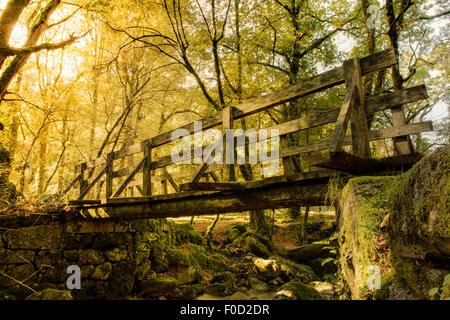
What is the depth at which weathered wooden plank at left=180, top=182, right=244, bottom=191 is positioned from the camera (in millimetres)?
3826

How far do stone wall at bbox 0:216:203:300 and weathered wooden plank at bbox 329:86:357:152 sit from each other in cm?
631

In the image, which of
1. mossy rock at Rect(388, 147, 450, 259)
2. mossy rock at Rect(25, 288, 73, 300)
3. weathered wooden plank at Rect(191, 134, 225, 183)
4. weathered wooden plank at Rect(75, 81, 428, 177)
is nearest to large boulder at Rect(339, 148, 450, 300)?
mossy rock at Rect(388, 147, 450, 259)

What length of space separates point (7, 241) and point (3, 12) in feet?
17.5

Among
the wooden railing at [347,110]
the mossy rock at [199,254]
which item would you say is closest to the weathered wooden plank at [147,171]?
the wooden railing at [347,110]

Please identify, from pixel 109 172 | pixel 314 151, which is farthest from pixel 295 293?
pixel 109 172

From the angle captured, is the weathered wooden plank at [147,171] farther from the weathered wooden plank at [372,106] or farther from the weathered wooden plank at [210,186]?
the weathered wooden plank at [372,106]

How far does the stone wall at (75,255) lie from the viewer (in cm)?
608

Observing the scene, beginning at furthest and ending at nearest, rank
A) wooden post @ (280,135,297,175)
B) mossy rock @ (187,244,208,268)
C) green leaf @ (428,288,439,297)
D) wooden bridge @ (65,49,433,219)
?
mossy rock @ (187,244,208,268)
wooden post @ (280,135,297,175)
wooden bridge @ (65,49,433,219)
green leaf @ (428,288,439,297)

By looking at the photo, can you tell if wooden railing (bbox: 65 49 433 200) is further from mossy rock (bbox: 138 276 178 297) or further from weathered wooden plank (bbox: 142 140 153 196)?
mossy rock (bbox: 138 276 178 297)

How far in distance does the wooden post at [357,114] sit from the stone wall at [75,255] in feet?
20.7

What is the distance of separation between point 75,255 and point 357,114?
22.2ft

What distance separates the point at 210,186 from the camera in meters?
3.90

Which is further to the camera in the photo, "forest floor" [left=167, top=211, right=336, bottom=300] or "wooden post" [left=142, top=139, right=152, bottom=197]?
"forest floor" [left=167, top=211, right=336, bottom=300]
